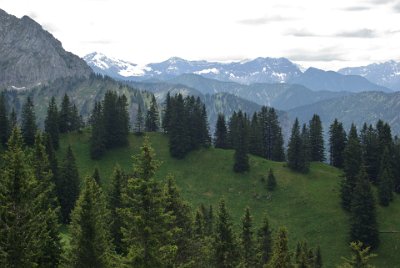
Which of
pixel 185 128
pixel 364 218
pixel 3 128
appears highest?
pixel 3 128

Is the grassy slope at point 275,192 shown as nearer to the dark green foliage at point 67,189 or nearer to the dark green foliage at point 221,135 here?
the dark green foliage at point 221,135

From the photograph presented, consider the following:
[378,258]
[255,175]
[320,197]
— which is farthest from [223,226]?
[255,175]

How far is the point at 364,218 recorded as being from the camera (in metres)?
83.5

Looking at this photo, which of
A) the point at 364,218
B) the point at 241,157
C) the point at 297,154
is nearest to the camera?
the point at 364,218

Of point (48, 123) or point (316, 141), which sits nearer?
point (48, 123)

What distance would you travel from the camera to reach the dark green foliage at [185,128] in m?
125

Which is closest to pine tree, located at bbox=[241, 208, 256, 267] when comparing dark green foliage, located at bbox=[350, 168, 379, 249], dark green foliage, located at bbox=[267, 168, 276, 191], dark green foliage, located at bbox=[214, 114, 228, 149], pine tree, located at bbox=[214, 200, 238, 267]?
pine tree, located at bbox=[214, 200, 238, 267]

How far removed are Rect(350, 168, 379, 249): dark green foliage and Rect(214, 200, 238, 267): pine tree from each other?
1847 inches

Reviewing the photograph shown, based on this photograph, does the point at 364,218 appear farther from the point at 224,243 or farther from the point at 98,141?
the point at 98,141

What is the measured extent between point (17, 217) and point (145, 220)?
7338 mm

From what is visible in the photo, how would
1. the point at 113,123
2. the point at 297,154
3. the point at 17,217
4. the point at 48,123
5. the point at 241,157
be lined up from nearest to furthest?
the point at 17,217, the point at 297,154, the point at 241,157, the point at 48,123, the point at 113,123

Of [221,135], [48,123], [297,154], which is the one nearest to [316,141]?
[297,154]

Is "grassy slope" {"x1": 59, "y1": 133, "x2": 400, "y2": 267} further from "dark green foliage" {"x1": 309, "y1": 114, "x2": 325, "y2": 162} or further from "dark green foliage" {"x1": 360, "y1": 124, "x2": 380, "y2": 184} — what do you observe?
"dark green foliage" {"x1": 360, "y1": 124, "x2": 380, "y2": 184}

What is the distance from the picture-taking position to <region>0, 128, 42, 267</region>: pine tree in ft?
86.1
